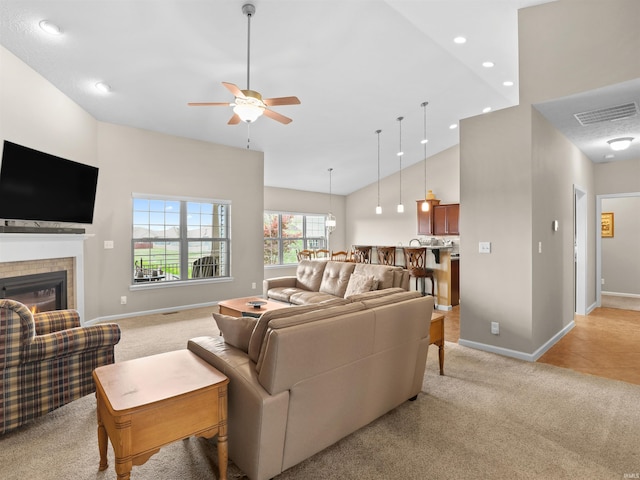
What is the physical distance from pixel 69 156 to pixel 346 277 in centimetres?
388

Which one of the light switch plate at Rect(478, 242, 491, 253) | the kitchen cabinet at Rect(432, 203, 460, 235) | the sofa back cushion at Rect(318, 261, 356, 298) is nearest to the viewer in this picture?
the light switch plate at Rect(478, 242, 491, 253)

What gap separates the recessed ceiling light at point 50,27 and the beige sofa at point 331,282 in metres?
3.62

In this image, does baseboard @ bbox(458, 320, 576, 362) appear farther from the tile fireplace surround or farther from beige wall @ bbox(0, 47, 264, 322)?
the tile fireplace surround

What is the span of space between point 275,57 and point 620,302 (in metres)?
7.31

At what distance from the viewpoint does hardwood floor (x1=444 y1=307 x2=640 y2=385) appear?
328cm

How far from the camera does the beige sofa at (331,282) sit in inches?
172

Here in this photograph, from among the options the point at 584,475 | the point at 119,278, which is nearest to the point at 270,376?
the point at 584,475

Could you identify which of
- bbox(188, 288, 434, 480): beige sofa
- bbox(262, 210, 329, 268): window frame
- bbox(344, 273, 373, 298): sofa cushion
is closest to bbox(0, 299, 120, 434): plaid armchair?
bbox(188, 288, 434, 480): beige sofa

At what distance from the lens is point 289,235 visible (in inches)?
370

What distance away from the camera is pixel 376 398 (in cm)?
220

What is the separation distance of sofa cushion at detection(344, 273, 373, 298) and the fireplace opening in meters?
3.48

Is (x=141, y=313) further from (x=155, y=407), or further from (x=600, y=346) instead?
(x=600, y=346)

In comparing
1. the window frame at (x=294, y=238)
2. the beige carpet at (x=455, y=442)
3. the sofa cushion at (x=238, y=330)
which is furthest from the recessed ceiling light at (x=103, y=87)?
the window frame at (x=294, y=238)

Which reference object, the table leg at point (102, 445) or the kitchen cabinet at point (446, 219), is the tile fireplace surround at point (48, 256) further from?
the kitchen cabinet at point (446, 219)
